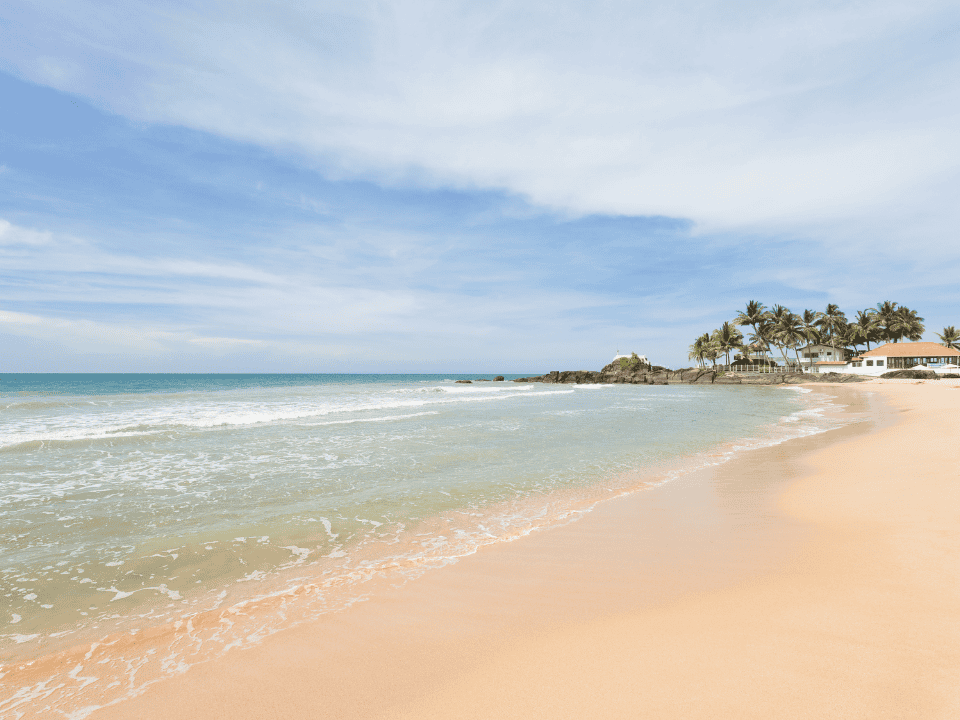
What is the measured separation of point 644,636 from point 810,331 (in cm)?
8293

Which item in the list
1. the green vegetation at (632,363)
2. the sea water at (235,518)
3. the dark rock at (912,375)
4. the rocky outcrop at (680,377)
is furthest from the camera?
the green vegetation at (632,363)

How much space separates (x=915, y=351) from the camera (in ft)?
198

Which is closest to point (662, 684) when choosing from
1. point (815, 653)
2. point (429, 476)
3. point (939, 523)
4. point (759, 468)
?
point (815, 653)

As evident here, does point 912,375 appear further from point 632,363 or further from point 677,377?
point 632,363

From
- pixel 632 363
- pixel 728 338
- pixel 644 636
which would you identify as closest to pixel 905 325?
pixel 728 338

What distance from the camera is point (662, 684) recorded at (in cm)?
270

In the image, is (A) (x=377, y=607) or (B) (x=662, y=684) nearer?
(B) (x=662, y=684)

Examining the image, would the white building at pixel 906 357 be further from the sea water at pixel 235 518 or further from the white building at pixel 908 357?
the sea water at pixel 235 518

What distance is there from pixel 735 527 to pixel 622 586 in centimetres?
253

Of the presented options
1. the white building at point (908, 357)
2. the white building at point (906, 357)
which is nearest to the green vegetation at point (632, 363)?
the white building at point (906, 357)

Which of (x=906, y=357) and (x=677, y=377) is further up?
(x=906, y=357)

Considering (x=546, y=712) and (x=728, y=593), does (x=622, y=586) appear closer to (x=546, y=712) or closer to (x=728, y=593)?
(x=728, y=593)

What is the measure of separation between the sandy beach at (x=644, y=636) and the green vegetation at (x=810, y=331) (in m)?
76.6

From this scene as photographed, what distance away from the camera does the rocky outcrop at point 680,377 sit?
199 ft
